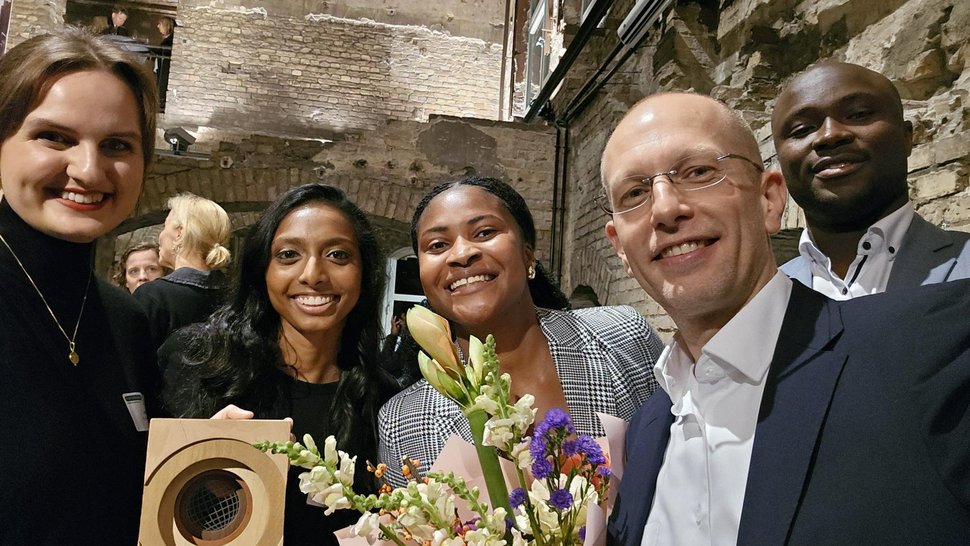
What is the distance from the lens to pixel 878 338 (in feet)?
2.80

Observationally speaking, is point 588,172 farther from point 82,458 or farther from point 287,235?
point 82,458

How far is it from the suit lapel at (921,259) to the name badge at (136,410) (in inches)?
77.9

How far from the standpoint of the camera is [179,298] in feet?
8.05

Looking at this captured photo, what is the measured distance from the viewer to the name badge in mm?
1375

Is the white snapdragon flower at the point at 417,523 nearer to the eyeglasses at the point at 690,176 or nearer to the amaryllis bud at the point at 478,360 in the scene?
the amaryllis bud at the point at 478,360

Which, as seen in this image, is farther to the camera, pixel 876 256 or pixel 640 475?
pixel 876 256

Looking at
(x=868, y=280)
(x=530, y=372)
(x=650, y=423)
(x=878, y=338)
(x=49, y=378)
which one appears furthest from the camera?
(x=868, y=280)

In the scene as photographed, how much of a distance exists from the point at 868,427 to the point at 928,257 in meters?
1.29

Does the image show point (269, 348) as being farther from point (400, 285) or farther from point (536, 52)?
point (400, 285)

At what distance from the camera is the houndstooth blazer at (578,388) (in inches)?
60.5

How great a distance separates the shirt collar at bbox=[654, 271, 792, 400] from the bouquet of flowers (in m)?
0.30

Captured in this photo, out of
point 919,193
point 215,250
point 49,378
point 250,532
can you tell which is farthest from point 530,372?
point 215,250

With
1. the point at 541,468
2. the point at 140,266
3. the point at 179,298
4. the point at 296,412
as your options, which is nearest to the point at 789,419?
the point at 541,468

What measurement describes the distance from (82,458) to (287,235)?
864 millimetres
